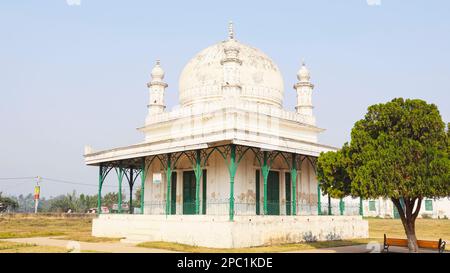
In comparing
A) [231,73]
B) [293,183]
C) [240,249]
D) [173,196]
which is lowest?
[240,249]

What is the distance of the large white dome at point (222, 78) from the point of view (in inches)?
1036

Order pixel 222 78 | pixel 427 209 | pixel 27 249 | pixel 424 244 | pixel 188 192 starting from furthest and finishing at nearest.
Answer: pixel 427 209 → pixel 222 78 → pixel 188 192 → pixel 27 249 → pixel 424 244

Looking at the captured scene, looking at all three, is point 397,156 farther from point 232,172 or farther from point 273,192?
point 273,192

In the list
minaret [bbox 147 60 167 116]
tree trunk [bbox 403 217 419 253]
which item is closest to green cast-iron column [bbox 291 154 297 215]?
tree trunk [bbox 403 217 419 253]

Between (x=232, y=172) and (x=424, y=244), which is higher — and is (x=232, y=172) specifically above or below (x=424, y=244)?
above

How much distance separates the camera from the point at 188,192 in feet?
78.0

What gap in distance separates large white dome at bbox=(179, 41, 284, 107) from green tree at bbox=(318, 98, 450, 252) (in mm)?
10733

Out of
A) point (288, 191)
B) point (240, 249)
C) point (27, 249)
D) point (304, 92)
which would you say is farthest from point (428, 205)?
point (27, 249)

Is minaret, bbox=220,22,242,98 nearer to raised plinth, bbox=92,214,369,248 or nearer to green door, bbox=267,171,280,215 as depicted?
green door, bbox=267,171,280,215

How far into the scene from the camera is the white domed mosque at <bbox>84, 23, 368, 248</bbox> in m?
19.7

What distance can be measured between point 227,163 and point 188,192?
490 centimetres

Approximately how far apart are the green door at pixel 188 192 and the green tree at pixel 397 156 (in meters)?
8.95

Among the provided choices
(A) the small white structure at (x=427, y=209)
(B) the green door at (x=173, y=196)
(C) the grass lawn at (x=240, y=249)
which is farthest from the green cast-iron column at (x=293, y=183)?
(A) the small white structure at (x=427, y=209)
